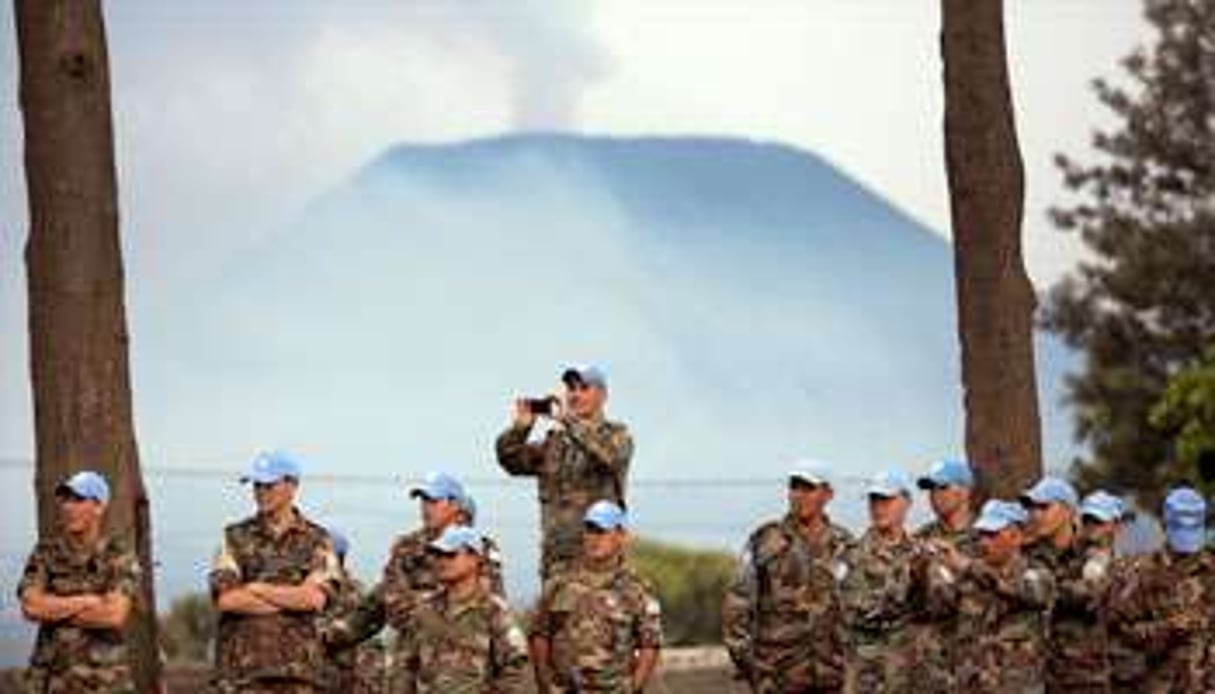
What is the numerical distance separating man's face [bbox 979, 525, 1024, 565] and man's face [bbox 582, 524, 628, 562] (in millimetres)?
1728

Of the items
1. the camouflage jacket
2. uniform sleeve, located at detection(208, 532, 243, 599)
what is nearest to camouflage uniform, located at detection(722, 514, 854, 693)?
the camouflage jacket

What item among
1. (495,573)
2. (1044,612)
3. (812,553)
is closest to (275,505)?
(495,573)

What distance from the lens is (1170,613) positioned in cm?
1356

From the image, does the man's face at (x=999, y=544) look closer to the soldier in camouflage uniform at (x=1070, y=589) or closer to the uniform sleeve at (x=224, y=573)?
the soldier in camouflage uniform at (x=1070, y=589)

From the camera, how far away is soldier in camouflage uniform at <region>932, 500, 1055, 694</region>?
12.5 meters

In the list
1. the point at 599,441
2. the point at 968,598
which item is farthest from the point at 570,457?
the point at 968,598

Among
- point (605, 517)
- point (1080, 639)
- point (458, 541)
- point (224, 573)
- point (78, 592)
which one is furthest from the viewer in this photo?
point (1080, 639)

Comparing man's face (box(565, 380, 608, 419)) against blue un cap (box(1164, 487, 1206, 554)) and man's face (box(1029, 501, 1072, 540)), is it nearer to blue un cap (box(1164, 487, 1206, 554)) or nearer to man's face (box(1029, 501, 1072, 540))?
man's face (box(1029, 501, 1072, 540))

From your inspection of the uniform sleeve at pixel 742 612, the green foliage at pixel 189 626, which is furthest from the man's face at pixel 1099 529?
the green foliage at pixel 189 626

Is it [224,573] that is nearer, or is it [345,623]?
[224,573]

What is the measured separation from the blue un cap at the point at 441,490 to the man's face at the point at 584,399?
865 mm

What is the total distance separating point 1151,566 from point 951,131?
9.15ft

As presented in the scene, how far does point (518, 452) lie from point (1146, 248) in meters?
23.6

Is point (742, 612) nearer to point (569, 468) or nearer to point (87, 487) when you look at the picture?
point (569, 468)
